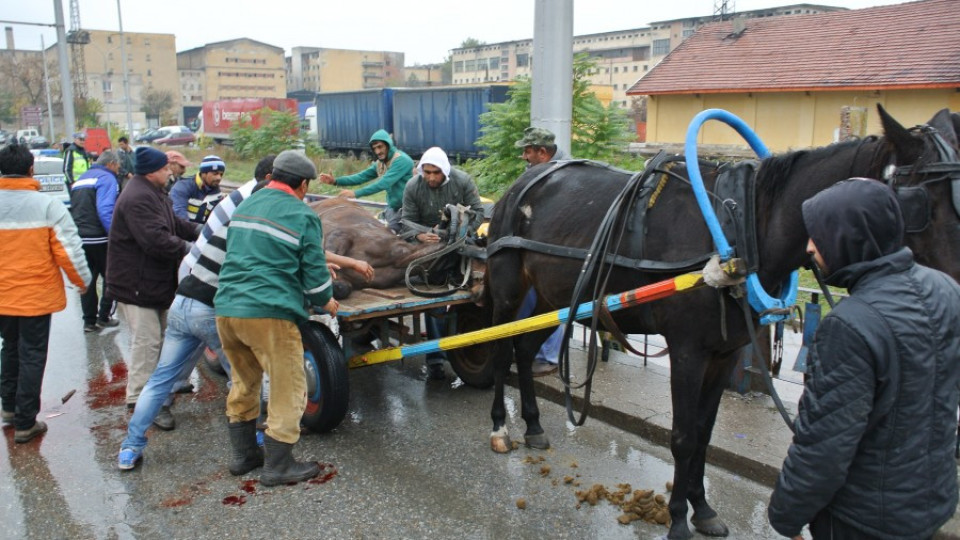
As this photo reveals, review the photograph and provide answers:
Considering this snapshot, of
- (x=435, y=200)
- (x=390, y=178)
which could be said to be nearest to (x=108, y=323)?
(x=390, y=178)

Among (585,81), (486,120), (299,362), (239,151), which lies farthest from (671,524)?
(239,151)

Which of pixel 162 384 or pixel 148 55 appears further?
pixel 148 55

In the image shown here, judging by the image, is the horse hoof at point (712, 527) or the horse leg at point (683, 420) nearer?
the horse leg at point (683, 420)

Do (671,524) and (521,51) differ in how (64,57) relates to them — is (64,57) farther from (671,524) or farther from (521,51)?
(521,51)

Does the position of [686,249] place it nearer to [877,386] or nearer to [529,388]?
[877,386]

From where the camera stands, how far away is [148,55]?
88.1 metres

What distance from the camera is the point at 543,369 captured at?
253 inches

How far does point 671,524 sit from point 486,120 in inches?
358

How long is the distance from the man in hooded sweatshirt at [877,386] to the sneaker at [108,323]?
26.5ft

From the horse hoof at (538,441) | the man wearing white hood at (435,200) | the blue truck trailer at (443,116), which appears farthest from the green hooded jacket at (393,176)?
the blue truck trailer at (443,116)

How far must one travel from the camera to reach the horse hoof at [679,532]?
386cm

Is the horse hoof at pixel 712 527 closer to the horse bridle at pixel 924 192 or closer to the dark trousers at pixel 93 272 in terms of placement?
the horse bridle at pixel 924 192

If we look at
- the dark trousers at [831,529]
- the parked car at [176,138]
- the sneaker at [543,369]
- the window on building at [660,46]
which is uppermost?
the window on building at [660,46]

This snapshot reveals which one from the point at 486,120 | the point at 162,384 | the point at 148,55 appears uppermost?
the point at 148,55
